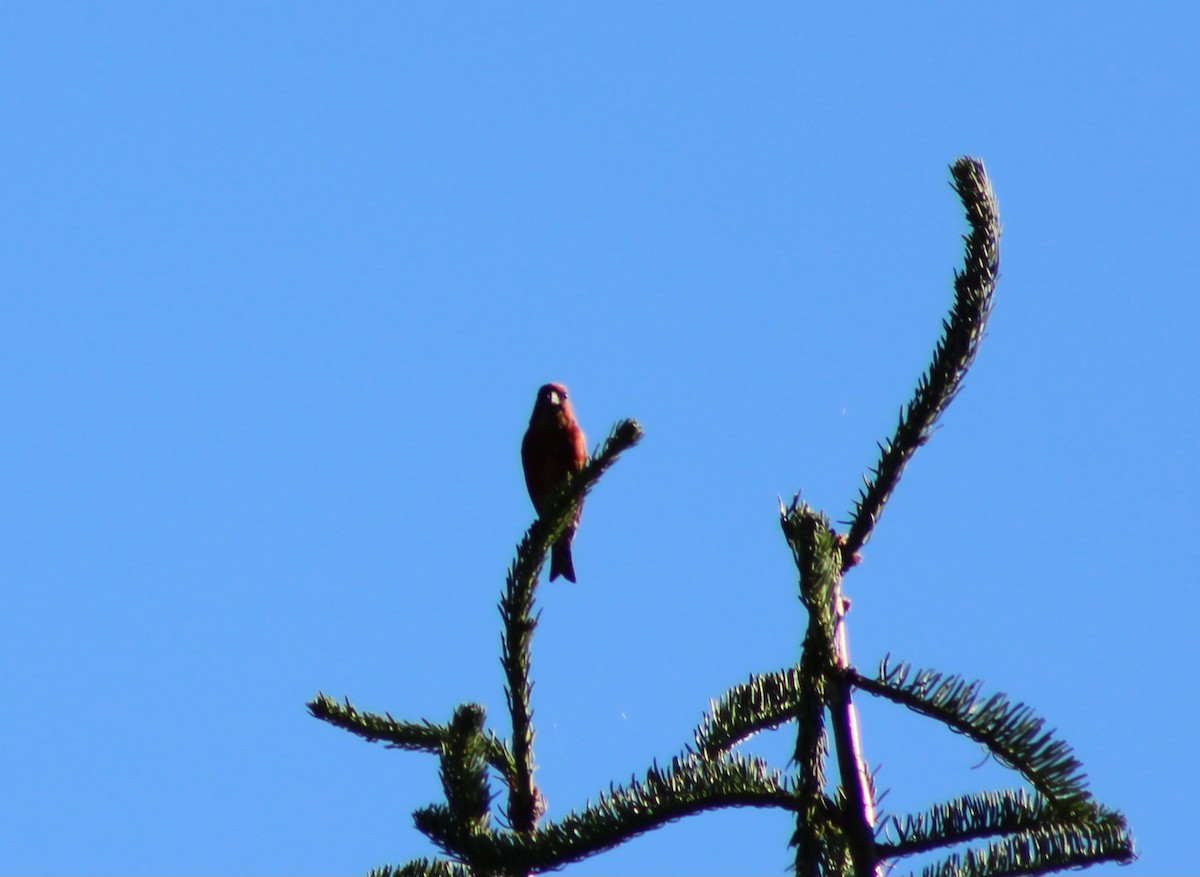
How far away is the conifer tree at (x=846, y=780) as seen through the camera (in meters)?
2.08

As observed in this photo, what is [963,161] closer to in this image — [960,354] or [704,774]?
[960,354]

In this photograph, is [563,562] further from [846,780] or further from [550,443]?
[846,780]

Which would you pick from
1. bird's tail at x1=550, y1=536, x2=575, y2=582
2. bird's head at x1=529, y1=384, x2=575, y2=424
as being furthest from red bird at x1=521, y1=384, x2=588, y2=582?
bird's tail at x1=550, y1=536, x2=575, y2=582

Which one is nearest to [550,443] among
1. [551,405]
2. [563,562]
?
[551,405]

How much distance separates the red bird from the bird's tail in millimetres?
866

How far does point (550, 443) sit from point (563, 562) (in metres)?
1.40

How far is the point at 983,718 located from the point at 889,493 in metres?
0.45

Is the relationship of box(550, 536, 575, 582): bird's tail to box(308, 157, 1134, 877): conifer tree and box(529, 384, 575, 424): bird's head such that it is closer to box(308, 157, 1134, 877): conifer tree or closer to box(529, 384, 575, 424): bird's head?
box(529, 384, 575, 424): bird's head

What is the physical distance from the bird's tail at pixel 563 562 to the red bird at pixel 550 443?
0.87 meters

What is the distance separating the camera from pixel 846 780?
2012mm

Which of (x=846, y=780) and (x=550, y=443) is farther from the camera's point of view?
(x=550, y=443)

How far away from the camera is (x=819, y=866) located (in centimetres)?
207

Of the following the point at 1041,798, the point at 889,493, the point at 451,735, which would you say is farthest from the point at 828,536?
the point at 451,735

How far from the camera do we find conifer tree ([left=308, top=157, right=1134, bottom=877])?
2076 mm
